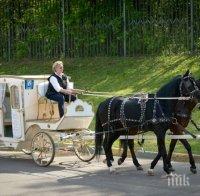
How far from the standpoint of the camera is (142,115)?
12.0m

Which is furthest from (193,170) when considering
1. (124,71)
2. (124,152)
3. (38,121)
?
(124,71)

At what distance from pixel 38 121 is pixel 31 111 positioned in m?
0.33

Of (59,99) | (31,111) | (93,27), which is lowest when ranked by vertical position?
(31,111)

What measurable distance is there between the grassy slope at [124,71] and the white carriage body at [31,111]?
4.69m

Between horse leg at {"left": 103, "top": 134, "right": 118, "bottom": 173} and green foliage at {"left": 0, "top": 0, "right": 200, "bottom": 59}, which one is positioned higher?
green foliage at {"left": 0, "top": 0, "right": 200, "bottom": 59}

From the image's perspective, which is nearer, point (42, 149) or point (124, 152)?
point (124, 152)

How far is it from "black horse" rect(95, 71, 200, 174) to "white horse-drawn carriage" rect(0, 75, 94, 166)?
632 mm

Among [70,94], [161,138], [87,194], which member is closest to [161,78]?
[70,94]

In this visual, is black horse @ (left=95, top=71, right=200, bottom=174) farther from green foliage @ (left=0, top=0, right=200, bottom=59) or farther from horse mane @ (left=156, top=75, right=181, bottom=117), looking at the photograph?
green foliage @ (left=0, top=0, right=200, bottom=59)

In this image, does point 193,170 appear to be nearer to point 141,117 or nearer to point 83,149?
point 141,117

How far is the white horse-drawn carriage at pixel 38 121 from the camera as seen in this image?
13.3 m

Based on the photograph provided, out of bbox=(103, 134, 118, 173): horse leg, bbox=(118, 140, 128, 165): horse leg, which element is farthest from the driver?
bbox=(118, 140, 128, 165): horse leg

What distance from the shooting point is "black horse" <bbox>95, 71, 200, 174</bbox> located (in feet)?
38.4

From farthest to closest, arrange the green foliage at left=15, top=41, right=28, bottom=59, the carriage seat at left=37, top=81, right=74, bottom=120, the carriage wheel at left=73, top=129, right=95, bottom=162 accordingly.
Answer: the green foliage at left=15, top=41, right=28, bottom=59, the carriage seat at left=37, top=81, right=74, bottom=120, the carriage wheel at left=73, top=129, right=95, bottom=162
